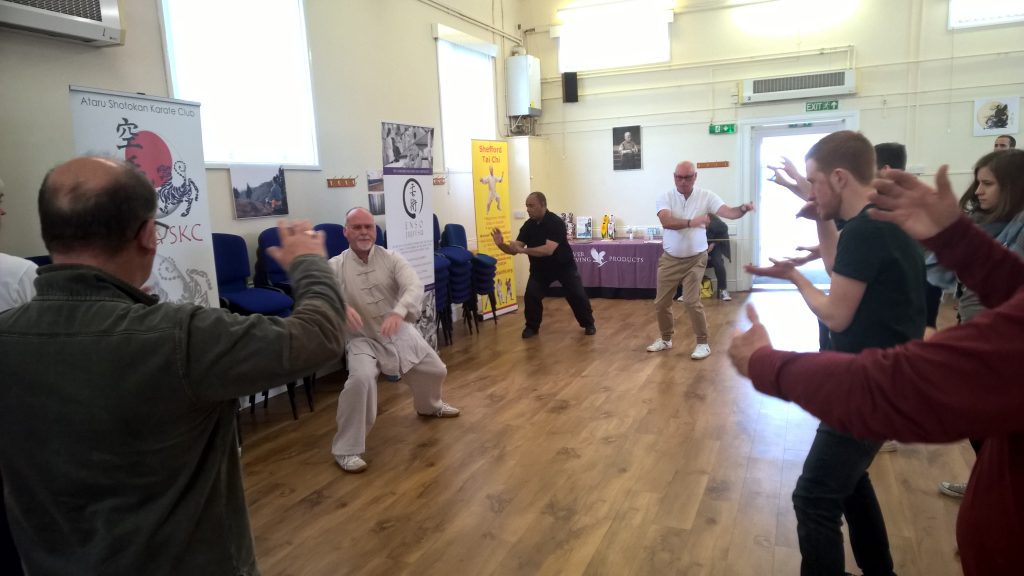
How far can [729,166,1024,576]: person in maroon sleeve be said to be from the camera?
0.93m

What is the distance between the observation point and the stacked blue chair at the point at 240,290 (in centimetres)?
462

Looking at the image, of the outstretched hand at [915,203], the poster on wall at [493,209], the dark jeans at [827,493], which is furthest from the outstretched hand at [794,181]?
the poster on wall at [493,209]

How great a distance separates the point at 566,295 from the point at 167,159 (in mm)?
4201

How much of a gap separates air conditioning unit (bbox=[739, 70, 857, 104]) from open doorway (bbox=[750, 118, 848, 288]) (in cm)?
39

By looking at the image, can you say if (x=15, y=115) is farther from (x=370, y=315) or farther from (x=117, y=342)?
(x=117, y=342)

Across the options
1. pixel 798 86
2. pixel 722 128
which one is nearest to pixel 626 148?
pixel 722 128

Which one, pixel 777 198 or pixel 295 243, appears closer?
pixel 295 243

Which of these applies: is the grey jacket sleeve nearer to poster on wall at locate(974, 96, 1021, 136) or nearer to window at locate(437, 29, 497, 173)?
window at locate(437, 29, 497, 173)

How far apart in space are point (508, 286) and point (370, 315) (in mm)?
4406

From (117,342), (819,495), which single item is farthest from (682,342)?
(117,342)

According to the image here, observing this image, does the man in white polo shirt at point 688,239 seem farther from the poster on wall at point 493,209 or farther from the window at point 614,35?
the window at point 614,35

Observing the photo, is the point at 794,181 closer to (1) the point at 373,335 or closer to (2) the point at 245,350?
(2) the point at 245,350

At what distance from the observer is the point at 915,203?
1362mm

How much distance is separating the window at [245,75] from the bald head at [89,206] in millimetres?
4090
